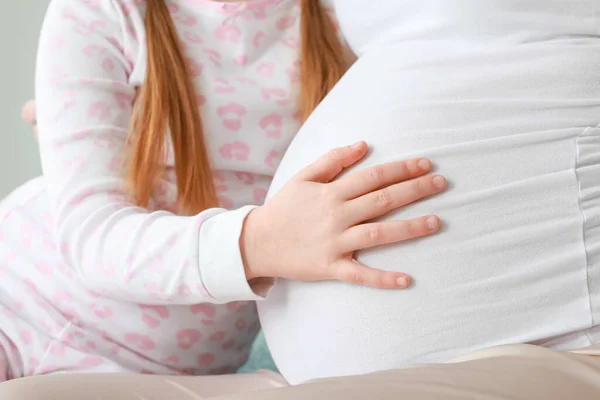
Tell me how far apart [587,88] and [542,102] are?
5 centimetres

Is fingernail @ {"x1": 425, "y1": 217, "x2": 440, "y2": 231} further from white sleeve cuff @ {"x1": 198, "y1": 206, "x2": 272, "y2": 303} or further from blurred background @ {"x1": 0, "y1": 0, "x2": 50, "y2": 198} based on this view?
blurred background @ {"x1": 0, "y1": 0, "x2": 50, "y2": 198}

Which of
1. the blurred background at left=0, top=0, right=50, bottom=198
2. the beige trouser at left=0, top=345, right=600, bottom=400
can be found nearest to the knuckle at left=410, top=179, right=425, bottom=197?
the beige trouser at left=0, top=345, right=600, bottom=400

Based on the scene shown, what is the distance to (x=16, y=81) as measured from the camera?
1.49 metres

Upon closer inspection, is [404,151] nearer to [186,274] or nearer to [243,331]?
[186,274]

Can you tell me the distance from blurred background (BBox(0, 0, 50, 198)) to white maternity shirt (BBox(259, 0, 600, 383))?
37.6 inches

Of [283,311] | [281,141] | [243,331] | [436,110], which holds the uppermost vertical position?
[436,110]

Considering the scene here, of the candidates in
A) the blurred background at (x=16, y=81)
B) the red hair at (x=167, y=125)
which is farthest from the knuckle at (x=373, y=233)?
the blurred background at (x=16, y=81)

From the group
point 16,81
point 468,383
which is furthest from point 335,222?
point 16,81

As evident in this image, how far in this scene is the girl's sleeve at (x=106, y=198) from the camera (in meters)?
0.72

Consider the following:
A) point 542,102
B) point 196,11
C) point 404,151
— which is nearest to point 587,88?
point 542,102

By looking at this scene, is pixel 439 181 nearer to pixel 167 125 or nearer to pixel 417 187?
pixel 417 187

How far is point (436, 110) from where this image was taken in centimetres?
67

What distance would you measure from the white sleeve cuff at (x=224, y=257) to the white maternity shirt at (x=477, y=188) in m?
0.05

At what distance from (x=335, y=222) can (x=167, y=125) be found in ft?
0.89
